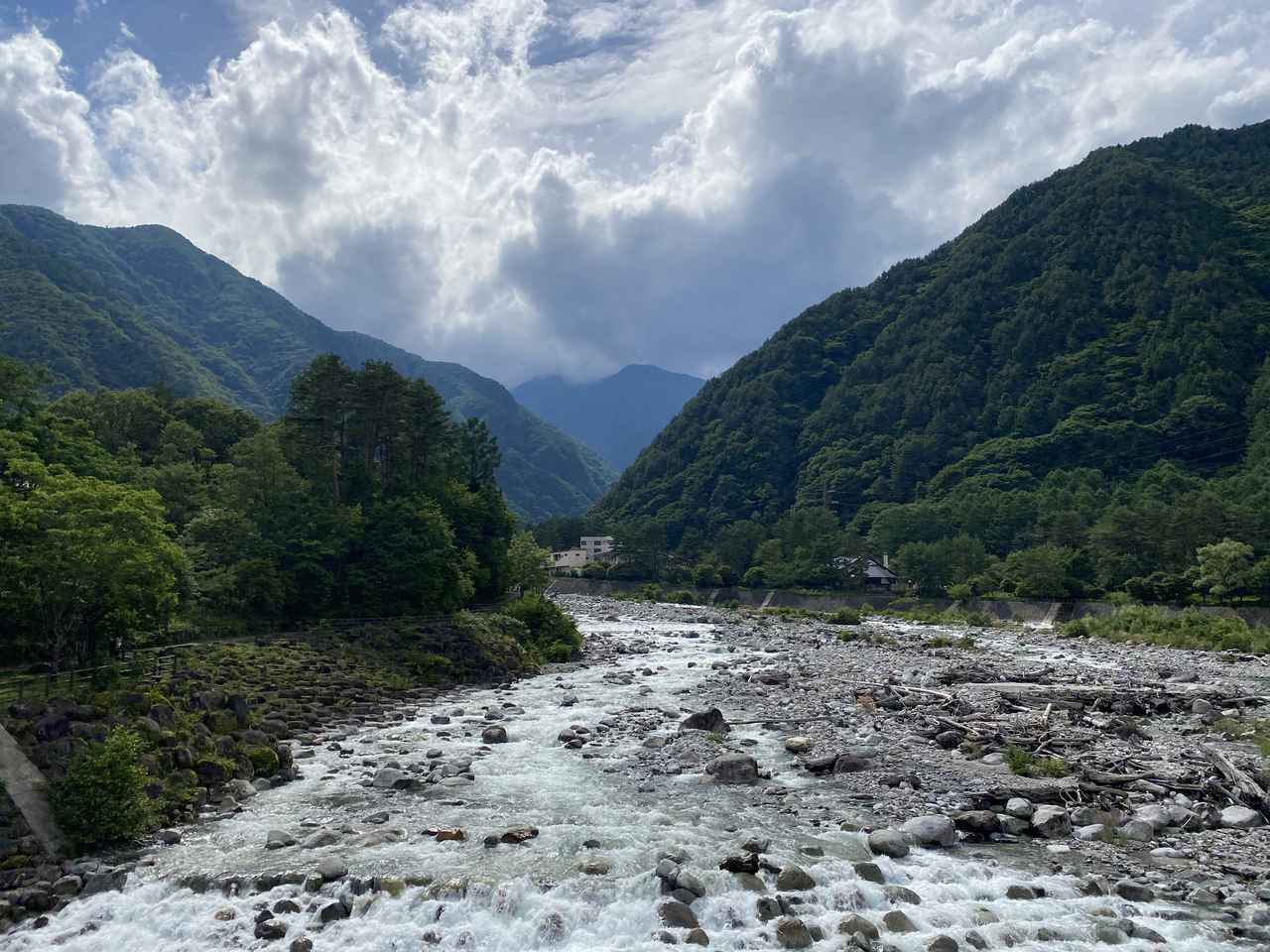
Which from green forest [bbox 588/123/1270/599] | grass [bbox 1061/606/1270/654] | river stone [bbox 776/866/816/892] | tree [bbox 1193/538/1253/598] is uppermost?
green forest [bbox 588/123/1270/599]

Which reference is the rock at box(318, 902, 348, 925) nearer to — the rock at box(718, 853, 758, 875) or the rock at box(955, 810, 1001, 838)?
the rock at box(718, 853, 758, 875)

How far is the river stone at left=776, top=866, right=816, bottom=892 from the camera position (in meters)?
14.6

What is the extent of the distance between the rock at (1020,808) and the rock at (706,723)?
10906 mm

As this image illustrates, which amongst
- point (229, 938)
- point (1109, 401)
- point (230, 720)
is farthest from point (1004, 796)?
point (1109, 401)

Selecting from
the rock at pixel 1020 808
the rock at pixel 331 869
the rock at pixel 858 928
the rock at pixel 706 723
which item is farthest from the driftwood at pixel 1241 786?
the rock at pixel 331 869

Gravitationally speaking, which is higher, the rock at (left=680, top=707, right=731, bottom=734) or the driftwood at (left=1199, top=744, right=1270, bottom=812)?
the driftwood at (left=1199, top=744, right=1270, bottom=812)

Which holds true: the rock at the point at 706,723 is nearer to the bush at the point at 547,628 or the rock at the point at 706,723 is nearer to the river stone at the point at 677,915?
the river stone at the point at 677,915

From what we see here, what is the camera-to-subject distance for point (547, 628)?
174ft

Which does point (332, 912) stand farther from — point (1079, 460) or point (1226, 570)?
point (1079, 460)

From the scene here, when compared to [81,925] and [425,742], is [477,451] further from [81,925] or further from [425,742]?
[81,925]

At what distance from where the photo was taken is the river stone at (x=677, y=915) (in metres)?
13.6

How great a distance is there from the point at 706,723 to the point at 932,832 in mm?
11873

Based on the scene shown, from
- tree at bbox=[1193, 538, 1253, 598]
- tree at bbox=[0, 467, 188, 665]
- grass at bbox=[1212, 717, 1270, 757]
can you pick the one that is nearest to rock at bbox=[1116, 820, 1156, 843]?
grass at bbox=[1212, 717, 1270, 757]

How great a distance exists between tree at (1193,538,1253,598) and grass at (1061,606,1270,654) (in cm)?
335
